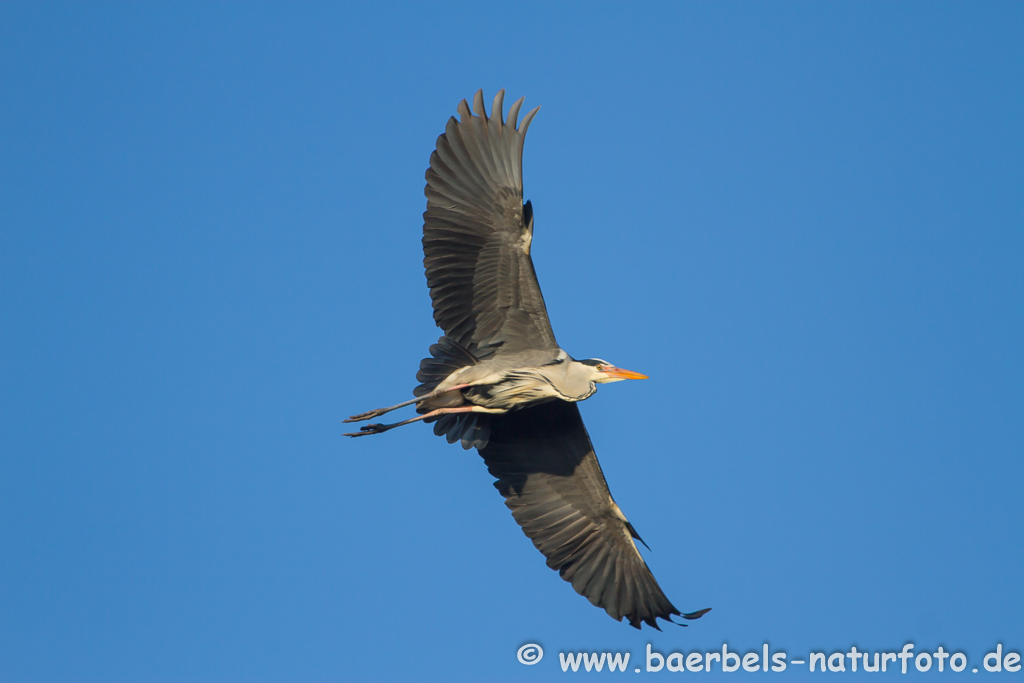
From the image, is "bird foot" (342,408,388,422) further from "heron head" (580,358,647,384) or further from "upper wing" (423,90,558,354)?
"heron head" (580,358,647,384)

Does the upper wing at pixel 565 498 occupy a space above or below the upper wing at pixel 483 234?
below

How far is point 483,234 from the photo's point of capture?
10008 millimetres

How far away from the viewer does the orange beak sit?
33.5ft

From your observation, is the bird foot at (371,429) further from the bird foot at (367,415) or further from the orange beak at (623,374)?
the orange beak at (623,374)

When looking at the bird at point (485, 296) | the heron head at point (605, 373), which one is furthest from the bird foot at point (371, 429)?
the heron head at point (605, 373)

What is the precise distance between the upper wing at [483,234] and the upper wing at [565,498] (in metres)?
1.30

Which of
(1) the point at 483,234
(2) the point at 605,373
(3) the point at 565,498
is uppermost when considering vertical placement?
(1) the point at 483,234

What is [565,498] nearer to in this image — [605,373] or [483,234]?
[605,373]

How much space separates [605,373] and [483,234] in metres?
1.92

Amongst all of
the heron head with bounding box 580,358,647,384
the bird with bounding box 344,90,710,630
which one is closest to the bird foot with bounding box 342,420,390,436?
the bird with bounding box 344,90,710,630

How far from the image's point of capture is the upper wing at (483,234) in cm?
996

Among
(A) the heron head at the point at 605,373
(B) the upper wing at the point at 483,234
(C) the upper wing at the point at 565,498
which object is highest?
(B) the upper wing at the point at 483,234

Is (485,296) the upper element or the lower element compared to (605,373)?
upper

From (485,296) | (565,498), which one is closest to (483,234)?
(485,296)
